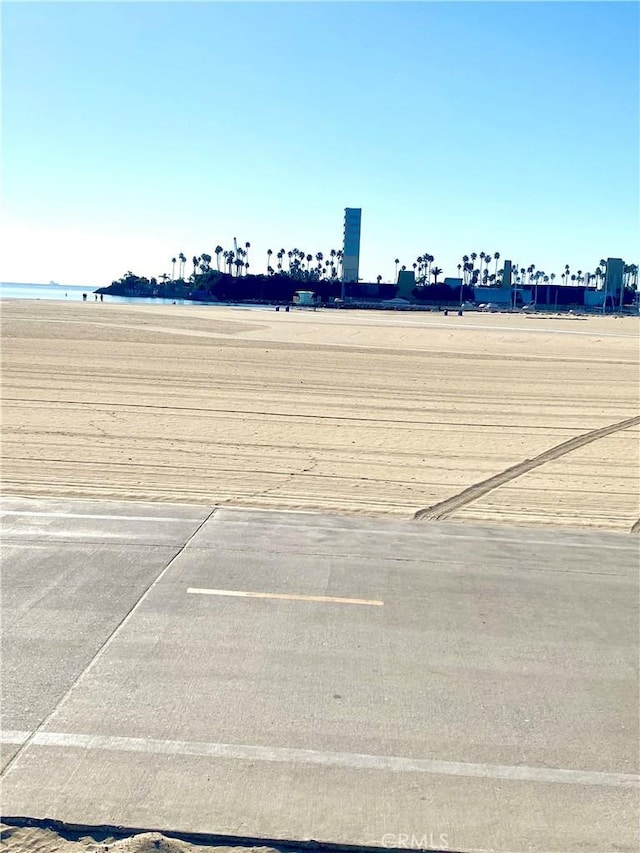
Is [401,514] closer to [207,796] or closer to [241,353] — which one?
[207,796]

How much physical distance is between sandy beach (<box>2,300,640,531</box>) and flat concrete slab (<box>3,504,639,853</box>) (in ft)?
9.44

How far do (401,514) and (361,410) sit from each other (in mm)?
8611

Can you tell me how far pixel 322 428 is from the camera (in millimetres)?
16375

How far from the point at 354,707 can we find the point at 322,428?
37.1 ft

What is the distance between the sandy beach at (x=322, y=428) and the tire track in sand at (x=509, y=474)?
0.07 m

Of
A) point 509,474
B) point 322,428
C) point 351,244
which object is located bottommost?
point 509,474

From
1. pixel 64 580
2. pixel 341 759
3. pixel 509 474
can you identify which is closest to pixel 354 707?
pixel 341 759

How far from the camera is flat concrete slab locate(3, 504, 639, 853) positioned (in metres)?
4.18

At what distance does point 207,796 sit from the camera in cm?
427

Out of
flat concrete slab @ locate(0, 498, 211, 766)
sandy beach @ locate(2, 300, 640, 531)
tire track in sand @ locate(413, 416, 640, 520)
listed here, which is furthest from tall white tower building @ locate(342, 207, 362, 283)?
flat concrete slab @ locate(0, 498, 211, 766)

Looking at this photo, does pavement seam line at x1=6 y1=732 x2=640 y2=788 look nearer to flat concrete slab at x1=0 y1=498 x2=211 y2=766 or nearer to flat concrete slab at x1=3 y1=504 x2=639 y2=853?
flat concrete slab at x1=3 y1=504 x2=639 y2=853

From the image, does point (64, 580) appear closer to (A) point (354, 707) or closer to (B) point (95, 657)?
(B) point (95, 657)

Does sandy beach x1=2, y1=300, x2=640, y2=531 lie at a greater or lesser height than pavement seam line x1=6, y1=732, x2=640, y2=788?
greater

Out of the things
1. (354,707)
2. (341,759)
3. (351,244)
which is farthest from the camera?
(351,244)
